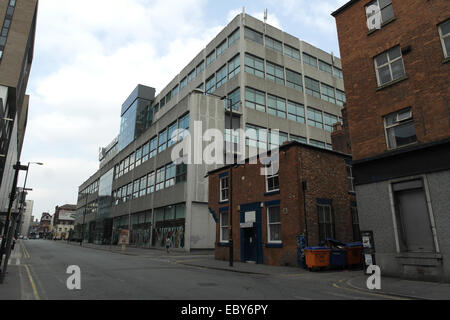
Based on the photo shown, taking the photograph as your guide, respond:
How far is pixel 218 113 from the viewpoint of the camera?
3538 cm

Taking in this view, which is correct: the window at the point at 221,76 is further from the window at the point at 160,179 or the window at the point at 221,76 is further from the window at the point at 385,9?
the window at the point at 385,9

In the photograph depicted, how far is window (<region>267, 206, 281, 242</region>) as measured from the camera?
17.5 metres

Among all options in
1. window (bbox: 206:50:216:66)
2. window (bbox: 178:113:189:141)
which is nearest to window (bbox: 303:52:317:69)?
window (bbox: 206:50:216:66)

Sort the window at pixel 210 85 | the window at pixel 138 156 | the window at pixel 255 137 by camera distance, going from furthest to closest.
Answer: the window at pixel 138 156 < the window at pixel 210 85 < the window at pixel 255 137

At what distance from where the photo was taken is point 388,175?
41.0 ft

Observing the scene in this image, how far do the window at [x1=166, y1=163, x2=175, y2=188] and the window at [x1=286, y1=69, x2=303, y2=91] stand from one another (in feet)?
66.0

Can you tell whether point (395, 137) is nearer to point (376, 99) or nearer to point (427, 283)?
point (376, 99)

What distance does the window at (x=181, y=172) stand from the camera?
1325 inches

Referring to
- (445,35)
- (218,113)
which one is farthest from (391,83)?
(218,113)

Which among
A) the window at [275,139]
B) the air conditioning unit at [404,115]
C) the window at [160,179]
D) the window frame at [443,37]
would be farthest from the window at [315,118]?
the window frame at [443,37]

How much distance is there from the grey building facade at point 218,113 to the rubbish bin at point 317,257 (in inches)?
738

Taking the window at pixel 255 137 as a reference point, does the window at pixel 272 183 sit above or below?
below

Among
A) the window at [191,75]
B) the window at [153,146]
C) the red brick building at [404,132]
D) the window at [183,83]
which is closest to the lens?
the red brick building at [404,132]

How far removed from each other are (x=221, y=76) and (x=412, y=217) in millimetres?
33151
